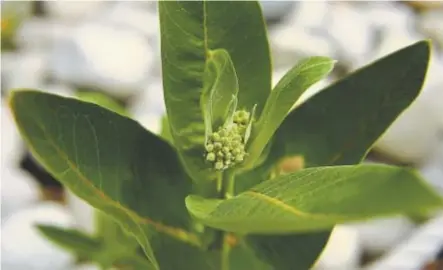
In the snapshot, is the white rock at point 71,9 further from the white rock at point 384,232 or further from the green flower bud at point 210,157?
the green flower bud at point 210,157

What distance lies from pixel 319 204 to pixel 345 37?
801mm

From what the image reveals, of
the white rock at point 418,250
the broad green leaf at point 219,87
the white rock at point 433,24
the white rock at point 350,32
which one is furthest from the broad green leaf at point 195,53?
the white rock at point 433,24

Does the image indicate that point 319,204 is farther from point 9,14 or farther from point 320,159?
point 9,14

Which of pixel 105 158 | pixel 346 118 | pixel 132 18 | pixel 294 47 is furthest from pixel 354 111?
pixel 132 18

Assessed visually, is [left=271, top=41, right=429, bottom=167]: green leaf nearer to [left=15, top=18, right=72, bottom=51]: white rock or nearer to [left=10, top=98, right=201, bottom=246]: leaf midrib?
[left=10, top=98, right=201, bottom=246]: leaf midrib

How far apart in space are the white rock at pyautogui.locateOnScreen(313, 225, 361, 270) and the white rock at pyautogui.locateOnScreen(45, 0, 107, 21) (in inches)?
19.8

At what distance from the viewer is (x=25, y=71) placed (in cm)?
102

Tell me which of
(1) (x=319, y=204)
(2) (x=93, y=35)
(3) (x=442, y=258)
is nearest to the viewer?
(1) (x=319, y=204)

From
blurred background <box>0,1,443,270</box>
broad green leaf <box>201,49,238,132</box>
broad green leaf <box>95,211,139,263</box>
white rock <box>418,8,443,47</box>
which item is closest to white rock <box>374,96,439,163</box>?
blurred background <box>0,1,443,270</box>

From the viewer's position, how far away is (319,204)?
0.30 metres

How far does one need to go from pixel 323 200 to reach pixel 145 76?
739 mm

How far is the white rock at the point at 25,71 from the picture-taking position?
102cm

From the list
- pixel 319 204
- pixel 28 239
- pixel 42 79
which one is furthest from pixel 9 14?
pixel 319 204

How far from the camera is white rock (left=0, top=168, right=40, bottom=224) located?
0.88 meters
